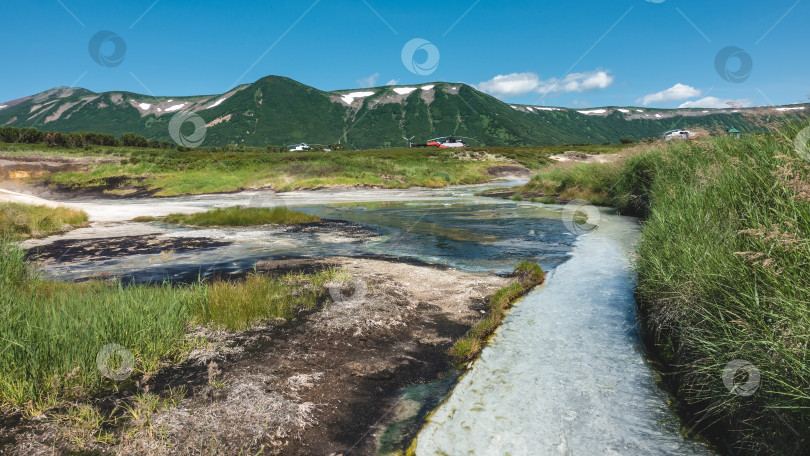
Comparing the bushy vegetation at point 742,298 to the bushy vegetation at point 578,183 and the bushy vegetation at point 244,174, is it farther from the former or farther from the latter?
the bushy vegetation at point 244,174

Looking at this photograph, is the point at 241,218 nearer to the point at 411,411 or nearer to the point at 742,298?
the point at 411,411

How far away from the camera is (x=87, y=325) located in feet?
19.5

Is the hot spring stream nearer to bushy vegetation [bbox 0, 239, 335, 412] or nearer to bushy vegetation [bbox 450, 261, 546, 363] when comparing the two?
bushy vegetation [bbox 450, 261, 546, 363]

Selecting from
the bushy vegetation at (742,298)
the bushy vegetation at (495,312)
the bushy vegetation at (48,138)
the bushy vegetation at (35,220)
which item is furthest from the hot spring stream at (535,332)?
the bushy vegetation at (48,138)

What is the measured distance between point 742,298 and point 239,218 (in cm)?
2492

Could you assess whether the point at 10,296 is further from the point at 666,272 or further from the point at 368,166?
the point at 368,166

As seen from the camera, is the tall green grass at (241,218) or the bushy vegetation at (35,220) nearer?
the bushy vegetation at (35,220)

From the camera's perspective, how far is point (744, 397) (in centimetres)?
445

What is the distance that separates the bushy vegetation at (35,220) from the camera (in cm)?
1886

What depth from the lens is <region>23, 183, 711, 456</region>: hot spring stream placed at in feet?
16.4

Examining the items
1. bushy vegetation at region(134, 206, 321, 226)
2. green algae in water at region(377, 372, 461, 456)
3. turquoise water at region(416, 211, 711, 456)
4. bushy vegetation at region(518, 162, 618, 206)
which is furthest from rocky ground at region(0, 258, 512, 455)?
bushy vegetation at region(518, 162, 618, 206)

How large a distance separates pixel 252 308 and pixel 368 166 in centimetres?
5875

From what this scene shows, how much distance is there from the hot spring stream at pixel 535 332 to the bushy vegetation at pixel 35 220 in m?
2.08

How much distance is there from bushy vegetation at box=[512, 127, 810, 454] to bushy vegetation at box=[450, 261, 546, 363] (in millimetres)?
2771
